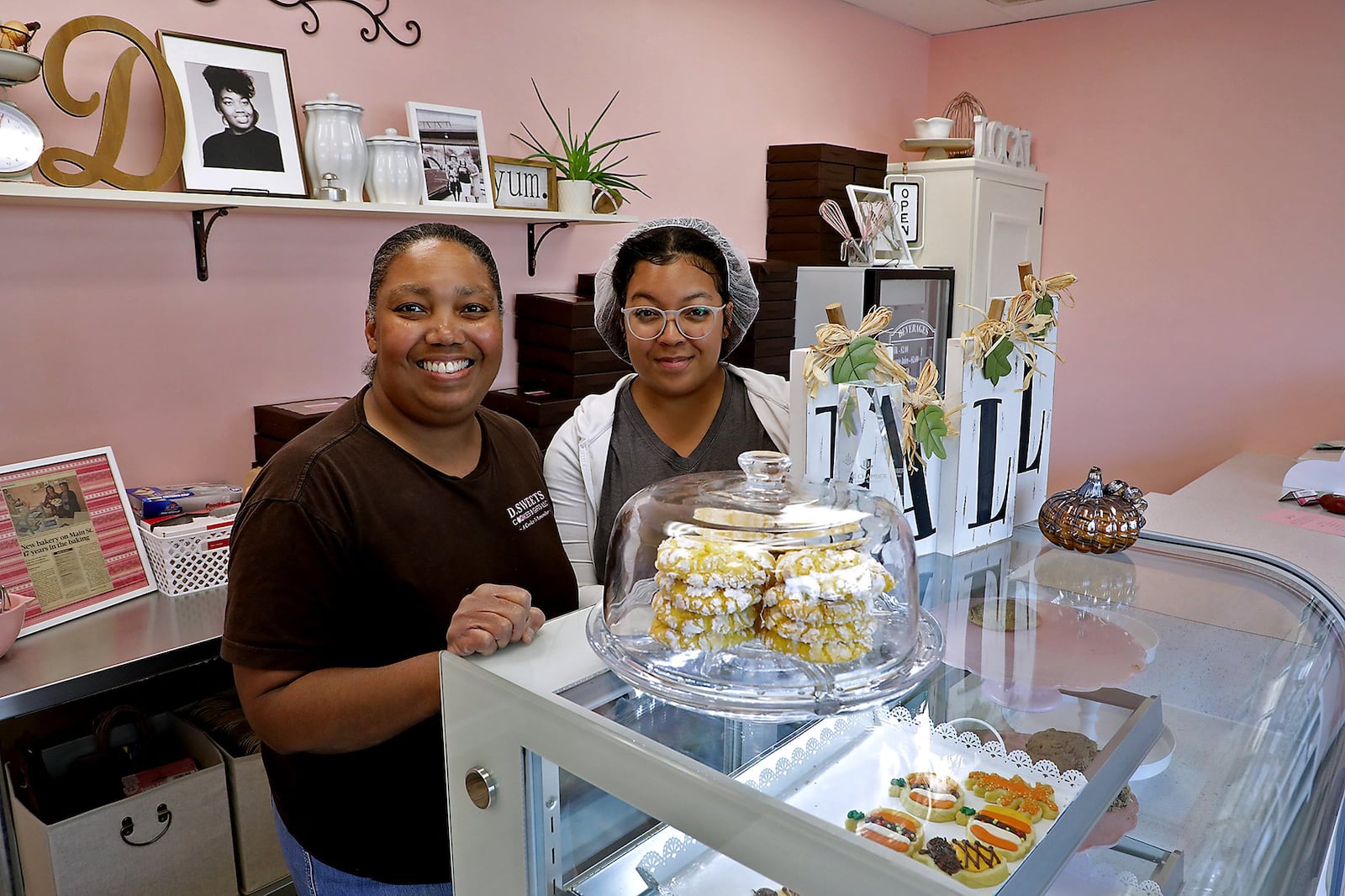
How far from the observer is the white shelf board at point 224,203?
5.71 feet

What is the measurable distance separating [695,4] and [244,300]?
6.06ft

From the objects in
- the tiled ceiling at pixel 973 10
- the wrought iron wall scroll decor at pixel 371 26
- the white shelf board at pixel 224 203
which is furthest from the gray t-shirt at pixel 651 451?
the tiled ceiling at pixel 973 10

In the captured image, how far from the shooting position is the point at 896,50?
4.22m

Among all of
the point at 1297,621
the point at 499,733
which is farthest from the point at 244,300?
the point at 1297,621

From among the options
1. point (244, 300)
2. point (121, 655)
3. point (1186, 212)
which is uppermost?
point (1186, 212)

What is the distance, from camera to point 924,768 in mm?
748

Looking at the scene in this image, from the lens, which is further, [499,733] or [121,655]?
[121,655]

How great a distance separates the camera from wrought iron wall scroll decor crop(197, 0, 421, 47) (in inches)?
87.4

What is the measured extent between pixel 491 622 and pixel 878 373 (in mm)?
546

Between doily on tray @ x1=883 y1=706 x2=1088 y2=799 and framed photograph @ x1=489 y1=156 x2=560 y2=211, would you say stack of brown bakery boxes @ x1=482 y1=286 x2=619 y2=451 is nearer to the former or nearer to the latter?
framed photograph @ x1=489 y1=156 x2=560 y2=211

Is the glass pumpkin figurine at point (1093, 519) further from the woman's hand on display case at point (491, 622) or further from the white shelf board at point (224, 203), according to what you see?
the white shelf board at point (224, 203)

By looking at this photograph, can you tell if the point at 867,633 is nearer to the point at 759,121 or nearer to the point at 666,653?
the point at 666,653

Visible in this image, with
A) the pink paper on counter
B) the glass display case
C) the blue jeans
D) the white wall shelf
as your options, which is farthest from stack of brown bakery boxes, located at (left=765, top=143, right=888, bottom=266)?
the blue jeans

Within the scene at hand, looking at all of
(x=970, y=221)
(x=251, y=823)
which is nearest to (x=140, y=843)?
(x=251, y=823)
